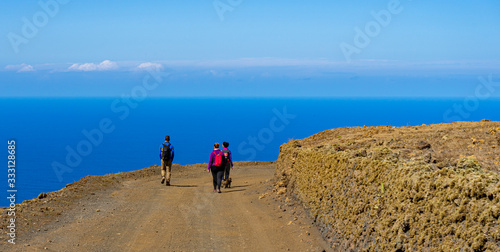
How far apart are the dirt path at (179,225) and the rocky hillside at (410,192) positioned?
1.16 m

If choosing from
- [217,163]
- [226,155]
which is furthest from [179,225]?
[226,155]

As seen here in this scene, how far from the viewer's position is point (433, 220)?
8.31m

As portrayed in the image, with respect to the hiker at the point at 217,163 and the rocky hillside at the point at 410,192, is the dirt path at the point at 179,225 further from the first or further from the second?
the rocky hillside at the point at 410,192

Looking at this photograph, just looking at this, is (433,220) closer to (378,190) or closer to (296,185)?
(378,190)

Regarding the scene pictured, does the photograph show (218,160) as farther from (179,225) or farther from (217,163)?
(179,225)

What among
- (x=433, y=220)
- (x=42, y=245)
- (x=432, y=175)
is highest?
(x=432, y=175)

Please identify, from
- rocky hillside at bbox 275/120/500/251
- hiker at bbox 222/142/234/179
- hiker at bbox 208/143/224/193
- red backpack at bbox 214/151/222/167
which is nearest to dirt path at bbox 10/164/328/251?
Answer: hiker at bbox 208/143/224/193

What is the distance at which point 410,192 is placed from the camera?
9.25 m

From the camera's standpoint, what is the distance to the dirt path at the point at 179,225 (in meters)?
12.6

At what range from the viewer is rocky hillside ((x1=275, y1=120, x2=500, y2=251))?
7.62m

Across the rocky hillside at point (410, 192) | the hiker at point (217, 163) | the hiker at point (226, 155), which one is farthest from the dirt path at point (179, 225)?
the hiker at point (226, 155)

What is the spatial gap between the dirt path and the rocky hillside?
1.16m

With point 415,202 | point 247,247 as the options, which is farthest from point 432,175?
point 247,247

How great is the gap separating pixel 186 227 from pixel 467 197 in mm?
8704
